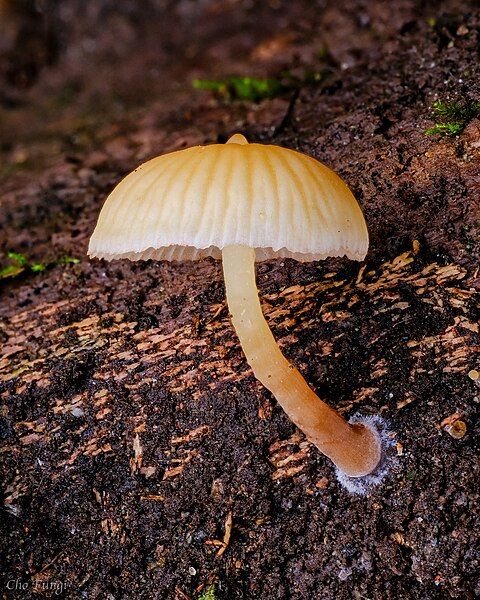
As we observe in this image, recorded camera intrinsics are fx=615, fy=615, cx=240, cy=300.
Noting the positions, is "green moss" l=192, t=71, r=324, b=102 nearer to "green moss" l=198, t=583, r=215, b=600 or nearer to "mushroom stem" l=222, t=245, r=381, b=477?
"mushroom stem" l=222, t=245, r=381, b=477

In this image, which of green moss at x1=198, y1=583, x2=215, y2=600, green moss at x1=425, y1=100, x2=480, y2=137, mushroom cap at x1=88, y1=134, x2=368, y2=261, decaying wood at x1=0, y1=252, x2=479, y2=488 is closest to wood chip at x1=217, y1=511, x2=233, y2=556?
green moss at x1=198, y1=583, x2=215, y2=600

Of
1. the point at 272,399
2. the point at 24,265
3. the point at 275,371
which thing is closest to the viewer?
the point at 275,371

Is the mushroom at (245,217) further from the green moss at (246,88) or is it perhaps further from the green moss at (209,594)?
the green moss at (246,88)

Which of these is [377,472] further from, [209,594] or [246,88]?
[246,88]

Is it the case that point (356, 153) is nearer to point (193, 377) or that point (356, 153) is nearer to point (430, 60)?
point (430, 60)

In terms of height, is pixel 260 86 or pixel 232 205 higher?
pixel 232 205

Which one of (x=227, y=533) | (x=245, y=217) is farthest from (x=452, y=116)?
(x=227, y=533)

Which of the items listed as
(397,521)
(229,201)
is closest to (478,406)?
(397,521)

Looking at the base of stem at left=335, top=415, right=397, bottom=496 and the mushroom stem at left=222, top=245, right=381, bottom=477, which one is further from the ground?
the mushroom stem at left=222, top=245, right=381, bottom=477
